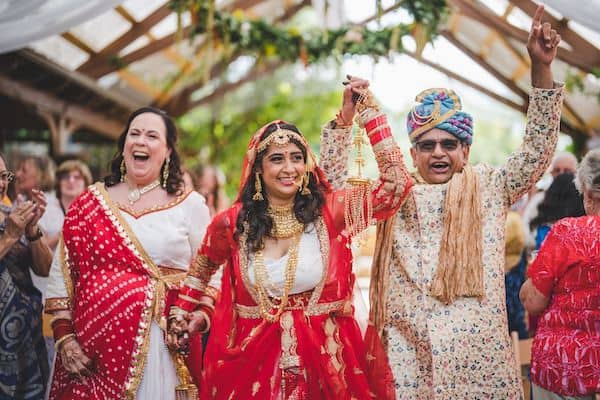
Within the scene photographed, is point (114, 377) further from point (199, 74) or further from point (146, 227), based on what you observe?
point (199, 74)

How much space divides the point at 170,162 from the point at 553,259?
5.66 feet

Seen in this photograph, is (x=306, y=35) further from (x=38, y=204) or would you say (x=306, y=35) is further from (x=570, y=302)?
(x=570, y=302)

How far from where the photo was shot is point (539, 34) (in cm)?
260

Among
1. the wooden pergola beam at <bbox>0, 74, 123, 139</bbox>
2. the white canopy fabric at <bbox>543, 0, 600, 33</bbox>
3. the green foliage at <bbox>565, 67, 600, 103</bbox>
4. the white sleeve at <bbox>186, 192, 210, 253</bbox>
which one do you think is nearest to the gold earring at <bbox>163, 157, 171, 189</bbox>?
the white sleeve at <bbox>186, 192, 210, 253</bbox>

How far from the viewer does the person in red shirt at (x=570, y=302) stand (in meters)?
2.64

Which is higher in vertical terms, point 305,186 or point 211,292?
point 305,186

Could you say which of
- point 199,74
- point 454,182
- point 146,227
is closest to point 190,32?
point 199,74

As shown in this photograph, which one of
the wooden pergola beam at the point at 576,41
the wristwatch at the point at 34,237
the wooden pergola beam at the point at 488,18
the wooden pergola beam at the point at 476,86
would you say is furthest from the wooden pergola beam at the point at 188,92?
the wristwatch at the point at 34,237

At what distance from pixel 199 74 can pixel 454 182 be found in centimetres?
895

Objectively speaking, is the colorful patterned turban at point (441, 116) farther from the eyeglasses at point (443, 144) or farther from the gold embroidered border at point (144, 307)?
the gold embroidered border at point (144, 307)

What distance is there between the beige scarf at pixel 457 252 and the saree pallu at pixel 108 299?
3.14ft

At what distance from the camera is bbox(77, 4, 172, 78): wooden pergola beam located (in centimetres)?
885

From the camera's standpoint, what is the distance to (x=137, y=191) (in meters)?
3.24

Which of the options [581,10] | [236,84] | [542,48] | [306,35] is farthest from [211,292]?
[236,84]
